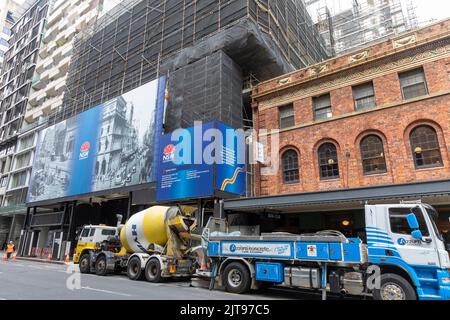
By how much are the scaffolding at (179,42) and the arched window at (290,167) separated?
27.7ft

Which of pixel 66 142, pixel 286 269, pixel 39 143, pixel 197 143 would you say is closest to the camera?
pixel 286 269

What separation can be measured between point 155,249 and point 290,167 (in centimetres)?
956

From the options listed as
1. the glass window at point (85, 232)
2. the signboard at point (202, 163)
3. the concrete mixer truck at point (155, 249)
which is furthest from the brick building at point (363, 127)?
the glass window at point (85, 232)

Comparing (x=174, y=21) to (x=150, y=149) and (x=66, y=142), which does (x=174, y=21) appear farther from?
A: (x=66, y=142)

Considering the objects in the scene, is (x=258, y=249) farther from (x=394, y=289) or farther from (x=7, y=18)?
(x=7, y=18)

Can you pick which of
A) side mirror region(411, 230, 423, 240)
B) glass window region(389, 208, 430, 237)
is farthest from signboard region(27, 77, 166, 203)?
side mirror region(411, 230, 423, 240)

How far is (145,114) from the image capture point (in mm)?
26656

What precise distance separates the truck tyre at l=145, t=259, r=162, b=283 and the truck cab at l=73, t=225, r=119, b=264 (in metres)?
5.00

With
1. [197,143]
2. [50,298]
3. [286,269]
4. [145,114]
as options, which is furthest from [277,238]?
[145,114]

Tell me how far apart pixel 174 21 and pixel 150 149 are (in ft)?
42.2

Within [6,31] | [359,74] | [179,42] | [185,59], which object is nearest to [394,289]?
[359,74]

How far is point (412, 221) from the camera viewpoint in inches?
326

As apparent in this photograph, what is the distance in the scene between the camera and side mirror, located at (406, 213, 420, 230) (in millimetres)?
8250

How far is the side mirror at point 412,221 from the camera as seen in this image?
325 inches
